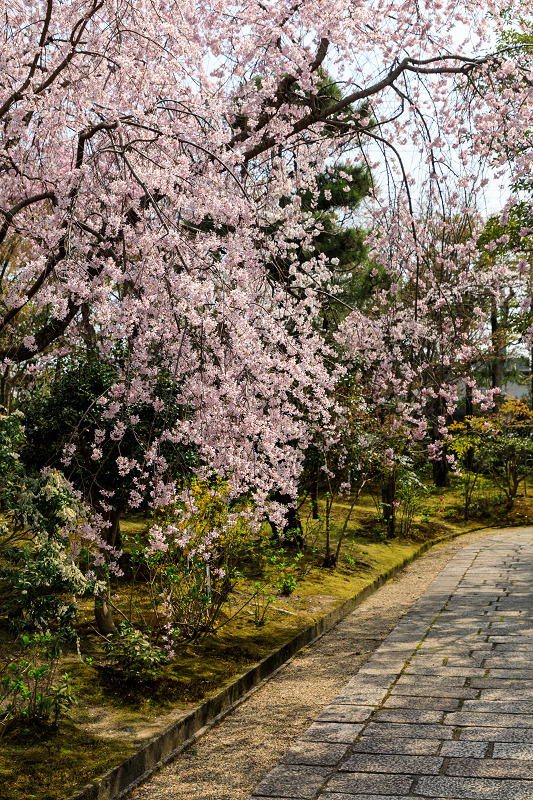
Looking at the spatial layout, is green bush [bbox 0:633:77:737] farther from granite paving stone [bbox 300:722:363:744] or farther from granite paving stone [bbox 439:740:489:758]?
granite paving stone [bbox 439:740:489:758]

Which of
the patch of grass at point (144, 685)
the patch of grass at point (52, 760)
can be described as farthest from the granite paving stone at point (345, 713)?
the patch of grass at point (52, 760)

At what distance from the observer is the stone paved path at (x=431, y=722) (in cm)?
379

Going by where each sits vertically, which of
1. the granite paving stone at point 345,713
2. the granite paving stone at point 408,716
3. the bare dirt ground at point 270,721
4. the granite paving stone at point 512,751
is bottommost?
the bare dirt ground at point 270,721

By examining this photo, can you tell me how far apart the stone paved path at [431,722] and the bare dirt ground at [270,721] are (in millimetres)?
146

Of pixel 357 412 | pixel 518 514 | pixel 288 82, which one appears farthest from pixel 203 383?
pixel 518 514

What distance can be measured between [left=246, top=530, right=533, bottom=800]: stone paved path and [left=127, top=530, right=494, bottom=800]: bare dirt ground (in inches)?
5.8

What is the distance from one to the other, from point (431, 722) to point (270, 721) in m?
1.10

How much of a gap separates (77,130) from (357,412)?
6080 mm

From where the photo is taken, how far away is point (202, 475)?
552 cm

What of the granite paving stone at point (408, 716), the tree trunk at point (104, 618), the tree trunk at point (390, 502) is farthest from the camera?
the tree trunk at point (390, 502)

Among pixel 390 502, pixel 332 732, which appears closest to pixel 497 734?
pixel 332 732

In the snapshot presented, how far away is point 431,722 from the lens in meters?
4.72

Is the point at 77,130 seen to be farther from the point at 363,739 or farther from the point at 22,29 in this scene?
the point at 363,739

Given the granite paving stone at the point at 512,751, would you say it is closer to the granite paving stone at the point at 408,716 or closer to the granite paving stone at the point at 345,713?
the granite paving stone at the point at 408,716
